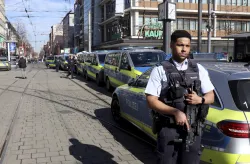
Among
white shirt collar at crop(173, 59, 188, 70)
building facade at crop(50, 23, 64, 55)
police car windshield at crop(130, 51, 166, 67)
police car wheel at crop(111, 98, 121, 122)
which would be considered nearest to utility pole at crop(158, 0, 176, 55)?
police car windshield at crop(130, 51, 166, 67)

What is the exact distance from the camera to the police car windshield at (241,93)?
357cm

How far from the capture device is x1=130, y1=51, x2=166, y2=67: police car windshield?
11161 millimetres

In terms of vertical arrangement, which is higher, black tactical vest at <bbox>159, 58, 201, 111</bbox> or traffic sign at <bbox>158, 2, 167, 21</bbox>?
traffic sign at <bbox>158, 2, 167, 21</bbox>

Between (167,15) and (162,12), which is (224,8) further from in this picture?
(167,15)

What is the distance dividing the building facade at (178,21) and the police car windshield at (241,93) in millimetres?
37357

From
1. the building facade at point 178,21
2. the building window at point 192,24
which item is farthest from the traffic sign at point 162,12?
the building window at point 192,24

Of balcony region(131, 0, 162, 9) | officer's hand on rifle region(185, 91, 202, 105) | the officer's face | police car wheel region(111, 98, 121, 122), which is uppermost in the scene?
balcony region(131, 0, 162, 9)

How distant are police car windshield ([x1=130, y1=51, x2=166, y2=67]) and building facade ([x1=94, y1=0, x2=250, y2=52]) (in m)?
29.3

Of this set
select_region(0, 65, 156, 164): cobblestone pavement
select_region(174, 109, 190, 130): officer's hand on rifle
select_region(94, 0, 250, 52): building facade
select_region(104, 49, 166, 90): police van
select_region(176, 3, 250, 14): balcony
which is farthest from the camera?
select_region(176, 3, 250, 14): balcony

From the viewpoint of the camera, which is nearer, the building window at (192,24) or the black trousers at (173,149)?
the black trousers at (173,149)

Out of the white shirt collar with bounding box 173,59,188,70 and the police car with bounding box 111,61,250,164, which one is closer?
the white shirt collar with bounding box 173,59,188,70

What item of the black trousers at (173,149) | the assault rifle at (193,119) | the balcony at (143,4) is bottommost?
the black trousers at (173,149)

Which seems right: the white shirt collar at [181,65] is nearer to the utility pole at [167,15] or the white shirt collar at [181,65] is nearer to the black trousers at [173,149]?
the black trousers at [173,149]

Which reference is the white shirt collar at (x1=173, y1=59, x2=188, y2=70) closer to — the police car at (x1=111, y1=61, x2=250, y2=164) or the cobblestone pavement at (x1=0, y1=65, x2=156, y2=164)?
the police car at (x1=111, y1=61, x2=250, y2=164)
